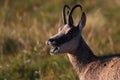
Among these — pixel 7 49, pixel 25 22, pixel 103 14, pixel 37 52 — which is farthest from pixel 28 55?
pixel 103 14

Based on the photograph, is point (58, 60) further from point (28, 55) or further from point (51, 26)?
point (51, 26)

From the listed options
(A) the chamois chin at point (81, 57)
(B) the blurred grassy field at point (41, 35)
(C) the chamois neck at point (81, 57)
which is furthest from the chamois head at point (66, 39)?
(B) the blurred grassy field at point (41, 35)

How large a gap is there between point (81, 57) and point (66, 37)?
0.46 meters

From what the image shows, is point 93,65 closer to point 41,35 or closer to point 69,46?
point 69,46

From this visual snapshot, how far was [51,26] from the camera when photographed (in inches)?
541

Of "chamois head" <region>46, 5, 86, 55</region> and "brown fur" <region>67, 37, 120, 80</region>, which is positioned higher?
"chamois head" <region>46, 5, 86, 55</region>

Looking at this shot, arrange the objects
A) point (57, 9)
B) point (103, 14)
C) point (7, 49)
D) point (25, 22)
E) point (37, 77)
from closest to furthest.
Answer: point (37, 77) → point (7, 49) → point (25, 22) → point (103, 14) → point (57, 9)

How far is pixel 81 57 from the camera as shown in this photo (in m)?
8.89

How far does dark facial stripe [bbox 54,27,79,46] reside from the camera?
8.45 metres

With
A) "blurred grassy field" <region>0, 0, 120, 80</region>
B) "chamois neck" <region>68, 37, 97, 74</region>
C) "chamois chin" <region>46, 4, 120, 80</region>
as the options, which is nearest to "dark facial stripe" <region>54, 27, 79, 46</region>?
"chamois chin" <region>46, 4, 120, 80</region>

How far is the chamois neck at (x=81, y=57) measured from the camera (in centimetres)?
885

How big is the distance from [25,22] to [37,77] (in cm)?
367

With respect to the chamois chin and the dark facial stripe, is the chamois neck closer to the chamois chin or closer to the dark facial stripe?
the chamois chin

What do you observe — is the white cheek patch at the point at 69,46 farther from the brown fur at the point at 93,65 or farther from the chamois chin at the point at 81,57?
the brown fur at the point at 93,65
